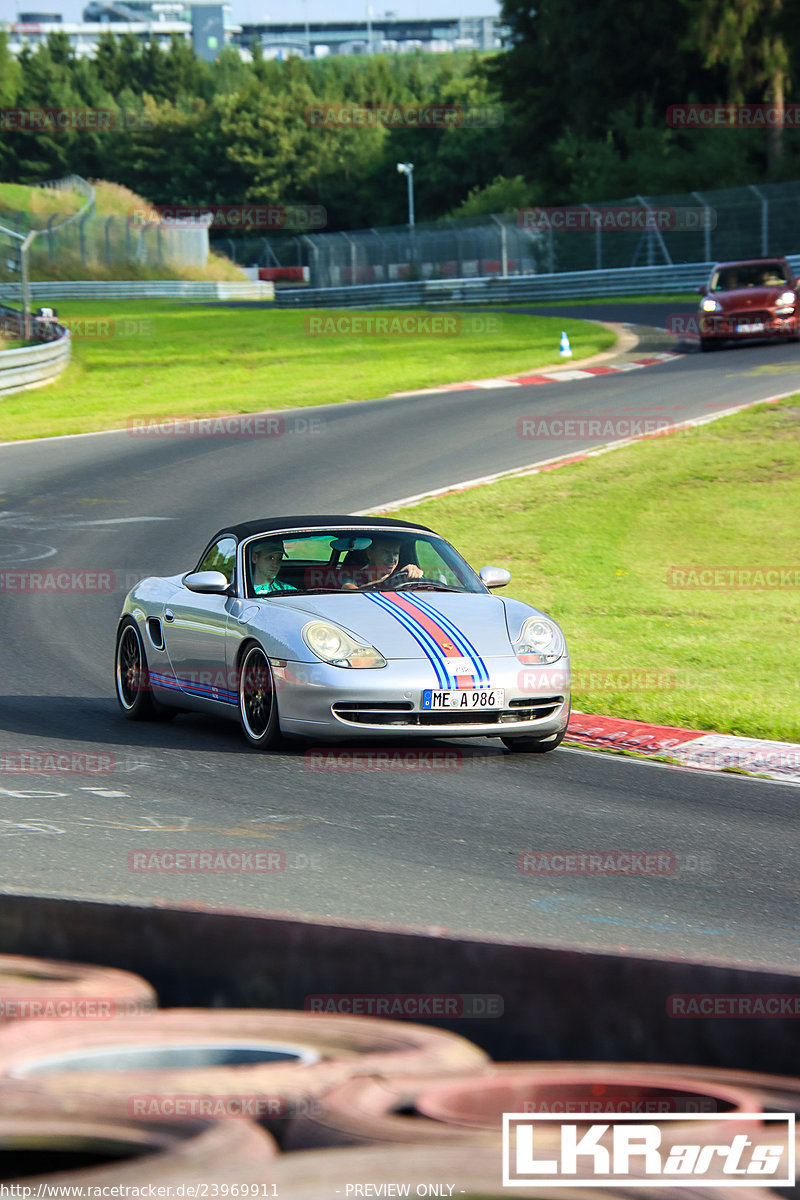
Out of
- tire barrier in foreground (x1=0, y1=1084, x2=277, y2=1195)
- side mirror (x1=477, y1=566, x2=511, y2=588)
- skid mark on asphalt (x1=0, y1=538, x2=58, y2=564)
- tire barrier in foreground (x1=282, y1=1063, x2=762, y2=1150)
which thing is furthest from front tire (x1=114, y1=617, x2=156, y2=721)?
tire barrier in foreground (x1=0, y1=1084, x2=277, y2=1195)

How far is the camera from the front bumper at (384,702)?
8.65m

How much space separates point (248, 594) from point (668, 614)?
5.47m

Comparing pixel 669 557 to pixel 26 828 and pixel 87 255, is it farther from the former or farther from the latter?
pixel 87 255

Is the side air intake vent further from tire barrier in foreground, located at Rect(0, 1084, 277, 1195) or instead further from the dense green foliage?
the dense green foliage

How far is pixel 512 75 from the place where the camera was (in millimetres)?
72500

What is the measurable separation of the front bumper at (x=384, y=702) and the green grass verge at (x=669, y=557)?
173 centimetres

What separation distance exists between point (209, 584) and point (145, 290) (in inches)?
2512

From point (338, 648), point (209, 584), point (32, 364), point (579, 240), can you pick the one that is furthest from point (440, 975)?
point (579, 240)

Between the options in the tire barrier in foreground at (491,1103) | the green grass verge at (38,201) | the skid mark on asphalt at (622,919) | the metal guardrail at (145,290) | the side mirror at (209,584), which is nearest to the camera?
the tire barrier in foreground at (491,1103)

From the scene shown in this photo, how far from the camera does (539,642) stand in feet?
30.1

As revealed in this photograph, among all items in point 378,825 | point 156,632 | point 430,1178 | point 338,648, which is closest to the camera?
point 430,1178

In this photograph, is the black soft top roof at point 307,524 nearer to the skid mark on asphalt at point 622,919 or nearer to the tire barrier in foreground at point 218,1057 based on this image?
the skid mark on asphalt at point 622,919

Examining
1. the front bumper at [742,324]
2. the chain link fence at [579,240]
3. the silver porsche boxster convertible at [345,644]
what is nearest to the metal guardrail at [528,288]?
the chain link fence at [579,240]

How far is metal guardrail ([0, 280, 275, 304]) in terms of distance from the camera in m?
67.6
